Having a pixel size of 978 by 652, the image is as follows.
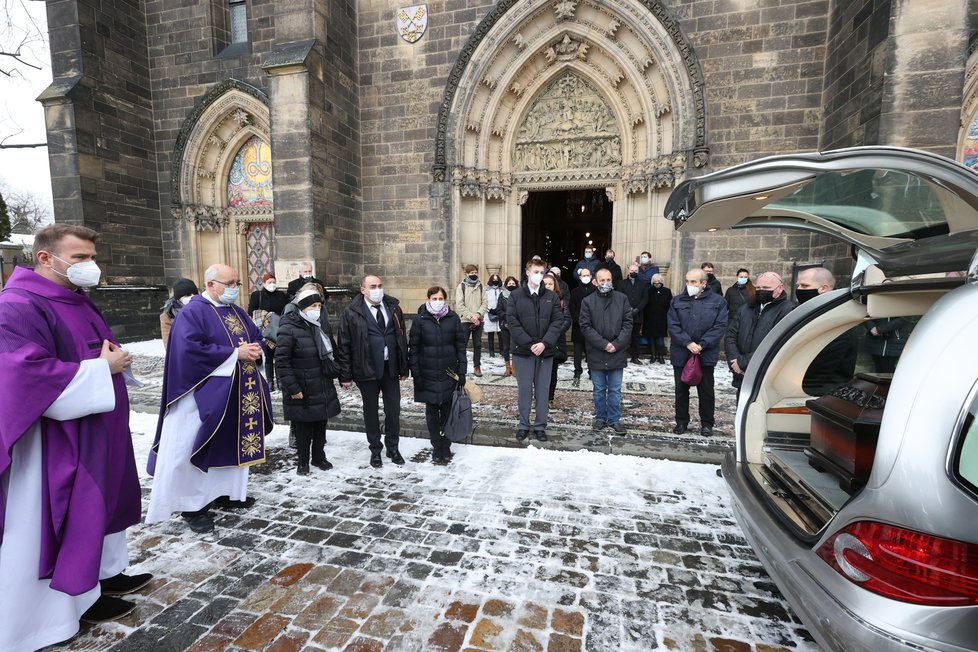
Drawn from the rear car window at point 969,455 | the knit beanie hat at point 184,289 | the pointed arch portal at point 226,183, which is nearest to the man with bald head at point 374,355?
the knit beanie hat at point 184,289

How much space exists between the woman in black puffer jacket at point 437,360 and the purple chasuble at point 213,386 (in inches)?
57.1

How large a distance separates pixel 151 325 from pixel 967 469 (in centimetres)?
1479

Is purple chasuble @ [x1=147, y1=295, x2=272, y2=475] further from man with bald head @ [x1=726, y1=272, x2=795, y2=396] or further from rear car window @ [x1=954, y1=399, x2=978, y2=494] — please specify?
man with bald head @ [x1=726, y1=272, x2=795, y2=396]

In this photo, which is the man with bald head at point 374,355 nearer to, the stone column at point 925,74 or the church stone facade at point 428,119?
the church stone facade at point 428,119

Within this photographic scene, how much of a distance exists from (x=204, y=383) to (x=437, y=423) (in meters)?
2.02

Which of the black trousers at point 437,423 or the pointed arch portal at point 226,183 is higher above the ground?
the pointed arch portal at point 226,183

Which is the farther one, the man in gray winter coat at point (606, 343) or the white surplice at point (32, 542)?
the man in gray winter coat at point (606, 343)

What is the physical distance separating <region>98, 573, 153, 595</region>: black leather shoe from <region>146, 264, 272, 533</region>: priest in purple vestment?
24.8 inches

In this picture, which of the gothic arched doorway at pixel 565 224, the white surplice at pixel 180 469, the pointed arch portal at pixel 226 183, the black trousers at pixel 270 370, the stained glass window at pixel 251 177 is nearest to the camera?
the white surplice at pixel 180 469

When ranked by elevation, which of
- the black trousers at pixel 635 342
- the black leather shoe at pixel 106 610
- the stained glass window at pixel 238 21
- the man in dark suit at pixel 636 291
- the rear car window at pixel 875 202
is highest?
the stained glass window at pixel 238 21

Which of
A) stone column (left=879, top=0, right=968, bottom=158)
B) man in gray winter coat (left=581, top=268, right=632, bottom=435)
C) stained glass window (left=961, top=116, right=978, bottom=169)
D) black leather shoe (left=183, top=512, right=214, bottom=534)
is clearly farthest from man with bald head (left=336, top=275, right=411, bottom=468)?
stained glass window (left=961, top=116, right=978, bottom=169)

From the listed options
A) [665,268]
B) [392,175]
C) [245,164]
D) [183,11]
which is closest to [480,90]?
[392,175]

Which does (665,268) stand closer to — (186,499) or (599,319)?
(599,319)

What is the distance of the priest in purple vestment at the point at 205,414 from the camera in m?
3.15
